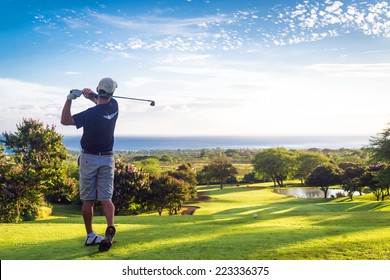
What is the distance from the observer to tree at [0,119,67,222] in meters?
30.0

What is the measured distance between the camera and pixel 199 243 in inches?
311

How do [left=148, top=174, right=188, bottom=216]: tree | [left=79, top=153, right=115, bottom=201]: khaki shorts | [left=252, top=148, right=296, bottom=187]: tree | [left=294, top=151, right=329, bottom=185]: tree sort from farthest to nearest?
1. [left=294, top=151, right=329, bottom=185]: tree
2. [left=252, top=148, right=296, bottom=187]: tree
3. [left=148, top=174, right=188, bottom=216]: tree
4. [left=79, top=153, right=115, bottom=201]: khaki shorts

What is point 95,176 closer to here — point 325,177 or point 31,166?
point 31,166

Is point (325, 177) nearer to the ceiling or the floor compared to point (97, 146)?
nearer to the floor

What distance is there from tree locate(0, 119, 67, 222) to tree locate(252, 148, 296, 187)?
60.0 m

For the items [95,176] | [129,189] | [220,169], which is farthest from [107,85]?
[220,169]

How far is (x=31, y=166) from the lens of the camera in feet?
111

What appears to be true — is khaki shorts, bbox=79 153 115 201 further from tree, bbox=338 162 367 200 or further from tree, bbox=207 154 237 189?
tree, bbox=207 154 237 189

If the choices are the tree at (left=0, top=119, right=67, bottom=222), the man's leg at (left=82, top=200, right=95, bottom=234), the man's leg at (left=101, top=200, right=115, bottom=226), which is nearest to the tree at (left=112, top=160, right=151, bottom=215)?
the tree at (left=0, top=119, right=67, bottom=222)

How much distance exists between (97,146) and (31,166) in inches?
1177

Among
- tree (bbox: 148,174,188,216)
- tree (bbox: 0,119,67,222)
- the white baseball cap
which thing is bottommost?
tree (bbox: 148,174,188,216)
